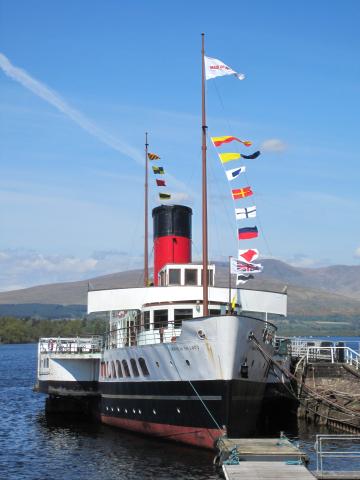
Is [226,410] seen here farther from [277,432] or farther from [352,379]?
[352,379]

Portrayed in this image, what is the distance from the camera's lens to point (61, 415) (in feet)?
149

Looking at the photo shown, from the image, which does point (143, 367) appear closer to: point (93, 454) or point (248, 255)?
point (93, 454)

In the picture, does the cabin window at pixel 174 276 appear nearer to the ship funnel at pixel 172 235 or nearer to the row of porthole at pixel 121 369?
the ship funnel at pixel 172 235

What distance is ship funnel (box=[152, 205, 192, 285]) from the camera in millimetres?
39750

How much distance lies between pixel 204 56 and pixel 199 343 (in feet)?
42.2

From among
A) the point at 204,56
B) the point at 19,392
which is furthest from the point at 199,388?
the point at 19,392

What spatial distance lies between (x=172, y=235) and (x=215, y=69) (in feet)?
35.3

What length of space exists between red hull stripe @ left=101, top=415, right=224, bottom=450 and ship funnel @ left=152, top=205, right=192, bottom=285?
939 cm

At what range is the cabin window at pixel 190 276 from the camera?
120 feet

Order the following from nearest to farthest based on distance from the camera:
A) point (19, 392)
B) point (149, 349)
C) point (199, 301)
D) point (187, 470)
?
point (187, 470), point (149, 349), point (199, 301), point (19, 392)

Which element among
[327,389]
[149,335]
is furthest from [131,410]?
[327,389]

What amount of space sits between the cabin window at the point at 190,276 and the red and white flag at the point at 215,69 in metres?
9.72

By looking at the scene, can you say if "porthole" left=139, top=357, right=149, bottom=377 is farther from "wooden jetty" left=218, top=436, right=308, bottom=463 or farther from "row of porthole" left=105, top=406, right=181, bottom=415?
"wooden jetty" left=218, top=436, right=308, bottom=463

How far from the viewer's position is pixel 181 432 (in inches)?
1203
